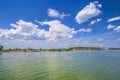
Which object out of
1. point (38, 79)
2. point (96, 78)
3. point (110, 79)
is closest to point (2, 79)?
point (38, 79)

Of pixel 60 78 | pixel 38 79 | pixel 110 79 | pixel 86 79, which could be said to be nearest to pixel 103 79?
pixel 110 79

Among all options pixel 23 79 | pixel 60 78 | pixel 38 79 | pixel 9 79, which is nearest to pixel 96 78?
pixel 60 78

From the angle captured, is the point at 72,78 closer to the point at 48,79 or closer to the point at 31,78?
the point at 48,79

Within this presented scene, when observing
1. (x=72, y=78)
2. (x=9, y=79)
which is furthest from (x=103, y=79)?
(x=9, y=79)

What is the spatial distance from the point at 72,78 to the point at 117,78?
825cm

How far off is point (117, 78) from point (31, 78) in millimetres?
16007

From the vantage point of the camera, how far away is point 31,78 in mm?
30500

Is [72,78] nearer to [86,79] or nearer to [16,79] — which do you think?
[86,79]

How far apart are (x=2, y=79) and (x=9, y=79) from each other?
53.3 inches

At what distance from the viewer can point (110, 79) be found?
95.5 ft

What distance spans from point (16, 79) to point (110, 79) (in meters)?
17.1

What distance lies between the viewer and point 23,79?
29531 mm

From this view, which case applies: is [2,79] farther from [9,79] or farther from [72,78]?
[72,78]

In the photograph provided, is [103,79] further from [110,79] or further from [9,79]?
[9,79]
